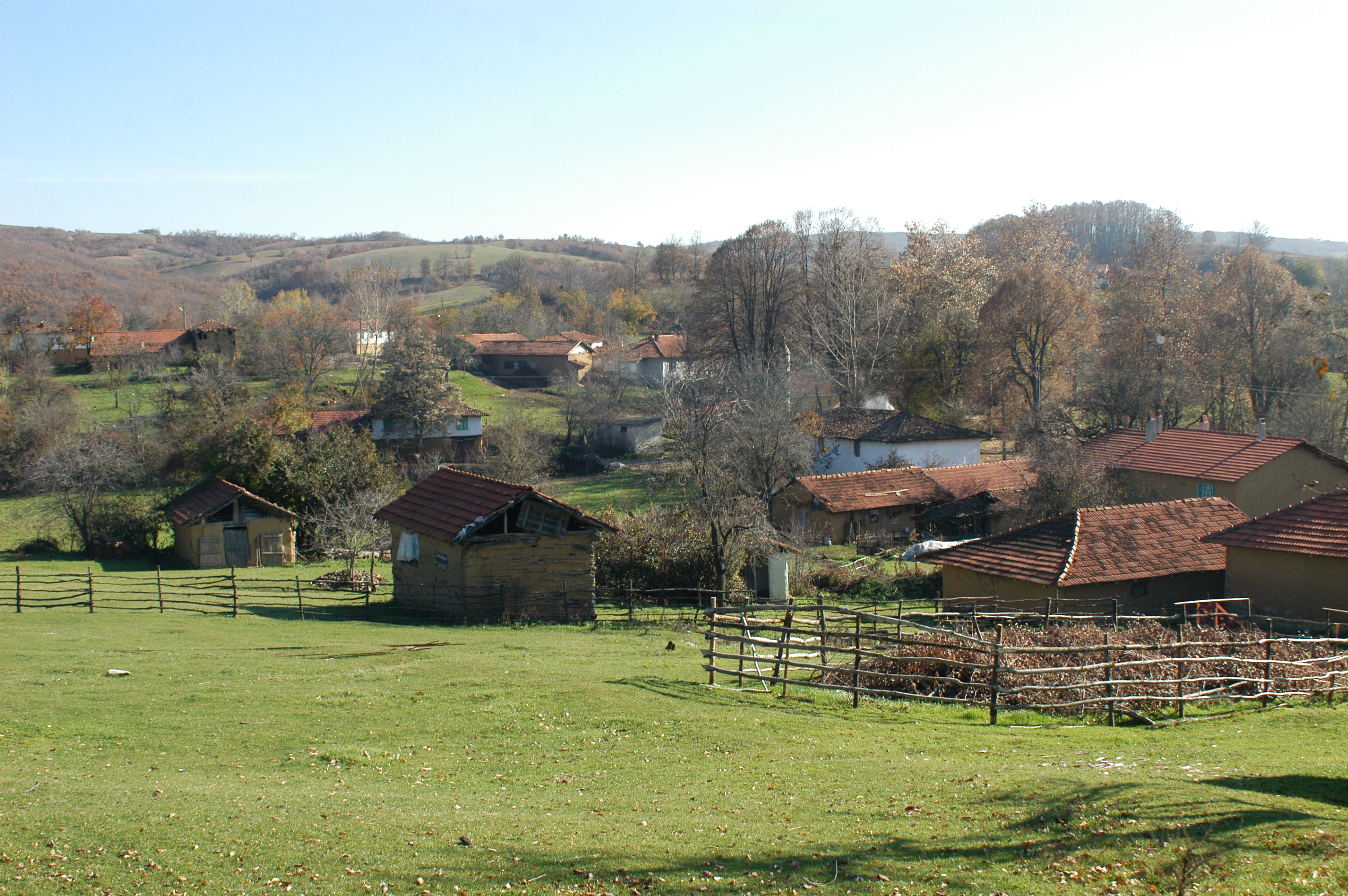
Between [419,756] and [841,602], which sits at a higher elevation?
[419,756]

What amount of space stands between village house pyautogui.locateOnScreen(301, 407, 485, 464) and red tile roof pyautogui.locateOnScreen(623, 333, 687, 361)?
85.4 ft

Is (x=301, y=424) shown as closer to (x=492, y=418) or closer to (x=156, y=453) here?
(x=156, y=453)

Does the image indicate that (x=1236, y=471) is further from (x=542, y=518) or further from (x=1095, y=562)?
(x=542, y=518)

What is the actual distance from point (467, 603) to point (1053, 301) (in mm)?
40273

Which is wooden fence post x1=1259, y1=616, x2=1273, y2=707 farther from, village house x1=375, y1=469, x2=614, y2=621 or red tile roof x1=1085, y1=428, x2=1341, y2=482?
red tile roof x1=1085, y1=428, x2=1341, y2=482

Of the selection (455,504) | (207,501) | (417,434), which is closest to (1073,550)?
(455,504)

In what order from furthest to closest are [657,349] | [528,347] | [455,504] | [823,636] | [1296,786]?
[528,347] < [657,349] < [455,504] < [823,636] < [1296,786]

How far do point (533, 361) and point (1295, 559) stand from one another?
6764 cm

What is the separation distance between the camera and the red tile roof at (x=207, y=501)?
3466cm

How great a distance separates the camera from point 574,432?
6397 centimetres

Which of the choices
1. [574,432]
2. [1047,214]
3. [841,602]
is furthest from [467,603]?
[1047,214]

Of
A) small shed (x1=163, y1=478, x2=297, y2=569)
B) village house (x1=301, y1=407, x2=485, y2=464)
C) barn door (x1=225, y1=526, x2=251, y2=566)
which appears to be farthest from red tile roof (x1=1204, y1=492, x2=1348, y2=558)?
Result: village house (x1=301, y1=407, x2=485, y2=464)

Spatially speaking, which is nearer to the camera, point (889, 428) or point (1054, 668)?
point (1054, 668)

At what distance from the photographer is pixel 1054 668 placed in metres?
14.5
